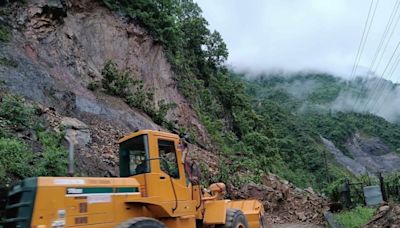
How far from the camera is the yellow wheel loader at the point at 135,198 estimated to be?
5824mm

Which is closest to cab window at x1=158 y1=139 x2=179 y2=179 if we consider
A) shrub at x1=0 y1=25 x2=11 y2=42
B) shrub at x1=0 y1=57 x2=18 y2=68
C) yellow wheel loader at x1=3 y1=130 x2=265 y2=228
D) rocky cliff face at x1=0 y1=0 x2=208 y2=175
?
yellow wheel loader at x1=3 y1=130 x2=265 y2=228

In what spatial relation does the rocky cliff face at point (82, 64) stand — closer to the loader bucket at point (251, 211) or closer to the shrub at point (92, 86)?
the shrub at point (92, 86)

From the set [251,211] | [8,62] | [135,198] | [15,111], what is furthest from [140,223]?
[8,62]

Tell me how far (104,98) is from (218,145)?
37.9 ft

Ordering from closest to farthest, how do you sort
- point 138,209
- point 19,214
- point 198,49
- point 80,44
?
1. point 19,214
2. point 138,209
3. point 80,44
4. point 198,49

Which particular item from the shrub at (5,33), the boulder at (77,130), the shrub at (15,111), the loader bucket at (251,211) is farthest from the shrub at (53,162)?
the shrub at (5,33)

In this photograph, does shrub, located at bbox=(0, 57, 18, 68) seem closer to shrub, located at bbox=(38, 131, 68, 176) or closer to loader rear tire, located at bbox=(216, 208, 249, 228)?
shrub, located at bbox=(38, 131, 68, 176)

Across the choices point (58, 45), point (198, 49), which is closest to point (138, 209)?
point (58, 45)

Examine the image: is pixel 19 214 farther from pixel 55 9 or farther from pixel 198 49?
pixel 198 49

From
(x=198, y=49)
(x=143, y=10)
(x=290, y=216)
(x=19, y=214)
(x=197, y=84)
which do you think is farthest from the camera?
(x=198, y=49)

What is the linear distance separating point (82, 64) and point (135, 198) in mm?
14514

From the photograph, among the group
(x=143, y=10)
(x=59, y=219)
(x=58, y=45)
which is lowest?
(x=59, y=219)

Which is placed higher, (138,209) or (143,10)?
(143,10)

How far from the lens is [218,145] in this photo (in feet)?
95.0
